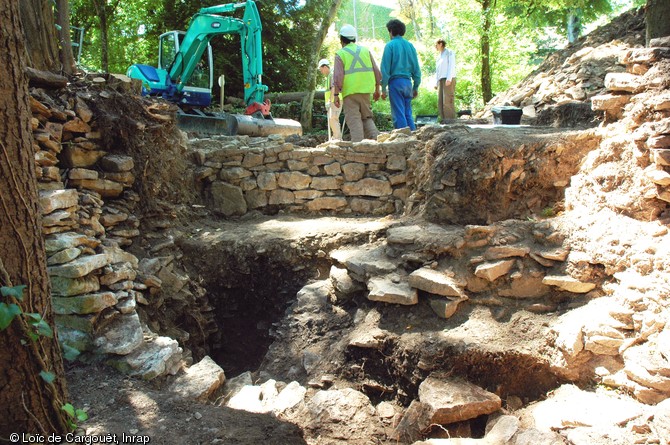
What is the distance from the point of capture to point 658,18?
18.5 feet

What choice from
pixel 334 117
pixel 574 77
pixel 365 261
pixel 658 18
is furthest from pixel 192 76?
pixel 658 18

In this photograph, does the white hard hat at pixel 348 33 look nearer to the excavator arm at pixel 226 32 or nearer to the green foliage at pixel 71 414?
the excavator arm at pixel 226 32

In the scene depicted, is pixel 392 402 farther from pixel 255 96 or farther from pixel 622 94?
pixel 255 96

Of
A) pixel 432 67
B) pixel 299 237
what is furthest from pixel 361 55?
pixel 432 67

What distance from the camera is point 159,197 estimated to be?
6.20 meters

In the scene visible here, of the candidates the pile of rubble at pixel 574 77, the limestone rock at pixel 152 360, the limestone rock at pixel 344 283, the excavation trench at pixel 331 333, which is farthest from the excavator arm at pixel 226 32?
the limestone rock at pixel 152 360

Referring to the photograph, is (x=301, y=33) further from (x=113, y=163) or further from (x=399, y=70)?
(x=113, y=163)

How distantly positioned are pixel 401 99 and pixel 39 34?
184 inches

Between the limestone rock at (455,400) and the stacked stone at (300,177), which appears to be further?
the stacked stone at (300,177)

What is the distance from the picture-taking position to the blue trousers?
7594mm

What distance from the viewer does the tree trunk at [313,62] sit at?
1215cm

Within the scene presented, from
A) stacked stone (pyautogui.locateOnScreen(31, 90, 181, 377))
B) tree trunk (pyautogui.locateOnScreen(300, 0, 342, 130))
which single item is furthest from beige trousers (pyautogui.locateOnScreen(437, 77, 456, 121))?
stacked stone (pyautogui.locateOnScreen(31, 90, 181, 377))

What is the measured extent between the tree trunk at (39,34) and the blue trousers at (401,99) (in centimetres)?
436

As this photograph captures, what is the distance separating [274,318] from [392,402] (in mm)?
2088
